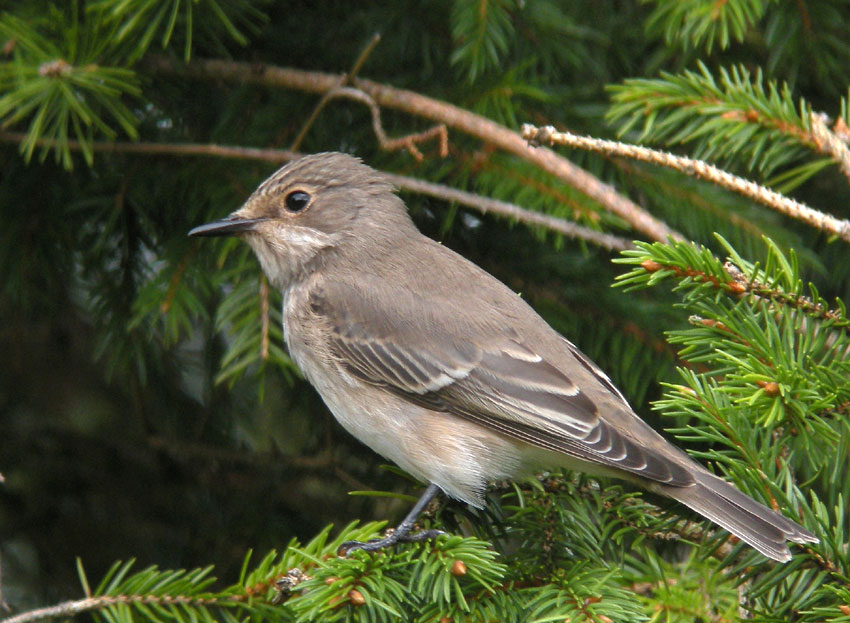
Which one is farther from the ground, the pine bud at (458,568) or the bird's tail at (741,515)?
the bird's tail at (741,515)

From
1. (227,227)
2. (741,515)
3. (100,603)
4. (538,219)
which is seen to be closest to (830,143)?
(538,219)

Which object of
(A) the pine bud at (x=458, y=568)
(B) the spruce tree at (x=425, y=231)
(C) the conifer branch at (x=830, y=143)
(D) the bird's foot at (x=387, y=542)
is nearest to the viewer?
(A) the pine bud at (x=458, y=568)

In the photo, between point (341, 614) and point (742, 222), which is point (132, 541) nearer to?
point (341, 614)

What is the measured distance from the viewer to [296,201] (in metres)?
4.30

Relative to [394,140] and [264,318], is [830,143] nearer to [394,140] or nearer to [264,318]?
[394,140]

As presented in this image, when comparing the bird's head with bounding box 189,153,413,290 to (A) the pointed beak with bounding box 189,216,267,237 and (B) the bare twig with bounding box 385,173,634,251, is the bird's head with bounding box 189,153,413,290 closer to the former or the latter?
(A) the pointed beak with bounding box 189,216,267,237

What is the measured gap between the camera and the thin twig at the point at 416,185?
375 centimetres

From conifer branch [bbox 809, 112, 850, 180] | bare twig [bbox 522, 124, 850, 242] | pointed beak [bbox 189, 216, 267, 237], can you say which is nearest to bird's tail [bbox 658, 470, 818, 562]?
bare twig [bbox 522, 124, 850, 242]

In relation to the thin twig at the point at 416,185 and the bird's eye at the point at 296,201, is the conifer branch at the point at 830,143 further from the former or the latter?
the bird's eye at the point at 296,201

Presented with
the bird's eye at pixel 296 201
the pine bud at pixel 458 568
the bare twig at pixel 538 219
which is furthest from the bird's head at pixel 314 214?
the pine bud at pixel 458 568

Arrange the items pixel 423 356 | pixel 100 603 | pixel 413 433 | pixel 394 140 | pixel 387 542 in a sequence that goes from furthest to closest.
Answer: pixel 394 140, pixel 423 356, pixel 413 433, pixel 387 542, pixel 100 603

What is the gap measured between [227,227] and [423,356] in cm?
95

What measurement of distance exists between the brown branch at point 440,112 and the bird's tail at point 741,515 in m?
1.06

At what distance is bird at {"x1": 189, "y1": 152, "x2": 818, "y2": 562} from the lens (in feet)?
11.4
